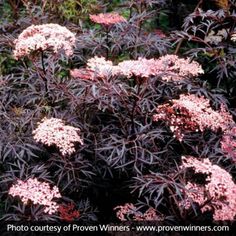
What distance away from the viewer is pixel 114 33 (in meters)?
3.70

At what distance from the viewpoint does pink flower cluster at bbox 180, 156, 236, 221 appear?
2.31m

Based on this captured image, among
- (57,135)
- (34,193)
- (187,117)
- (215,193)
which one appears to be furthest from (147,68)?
(34,193)

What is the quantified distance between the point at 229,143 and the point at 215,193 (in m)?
0.45

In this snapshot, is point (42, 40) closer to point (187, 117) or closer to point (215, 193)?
point (187, 117)

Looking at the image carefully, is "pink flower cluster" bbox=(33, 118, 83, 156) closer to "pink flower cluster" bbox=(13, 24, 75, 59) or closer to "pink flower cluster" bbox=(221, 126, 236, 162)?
"pink flower cluster" bbox=(13, 24, 75, 59)

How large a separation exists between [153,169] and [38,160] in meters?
0.86

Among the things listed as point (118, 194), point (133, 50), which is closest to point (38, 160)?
point (118, 194)

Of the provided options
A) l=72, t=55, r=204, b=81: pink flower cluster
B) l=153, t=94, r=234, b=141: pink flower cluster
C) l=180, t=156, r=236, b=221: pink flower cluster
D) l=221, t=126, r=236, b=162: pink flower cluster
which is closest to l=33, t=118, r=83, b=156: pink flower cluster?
l=72, t=55, r=204, b=81: pink flower cluster

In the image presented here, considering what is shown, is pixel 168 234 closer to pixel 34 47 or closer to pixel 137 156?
pixel 137 156

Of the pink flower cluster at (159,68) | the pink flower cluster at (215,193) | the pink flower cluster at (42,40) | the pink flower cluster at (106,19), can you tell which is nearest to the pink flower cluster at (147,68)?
the pink flower cluster at (159,68)

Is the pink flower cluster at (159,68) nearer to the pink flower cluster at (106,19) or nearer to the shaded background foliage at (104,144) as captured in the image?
the shaded background foliage at (104,144)

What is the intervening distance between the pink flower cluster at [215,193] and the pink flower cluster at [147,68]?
69 cm

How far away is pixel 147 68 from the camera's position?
2.61 meters

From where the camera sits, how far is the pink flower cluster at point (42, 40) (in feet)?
9.04
